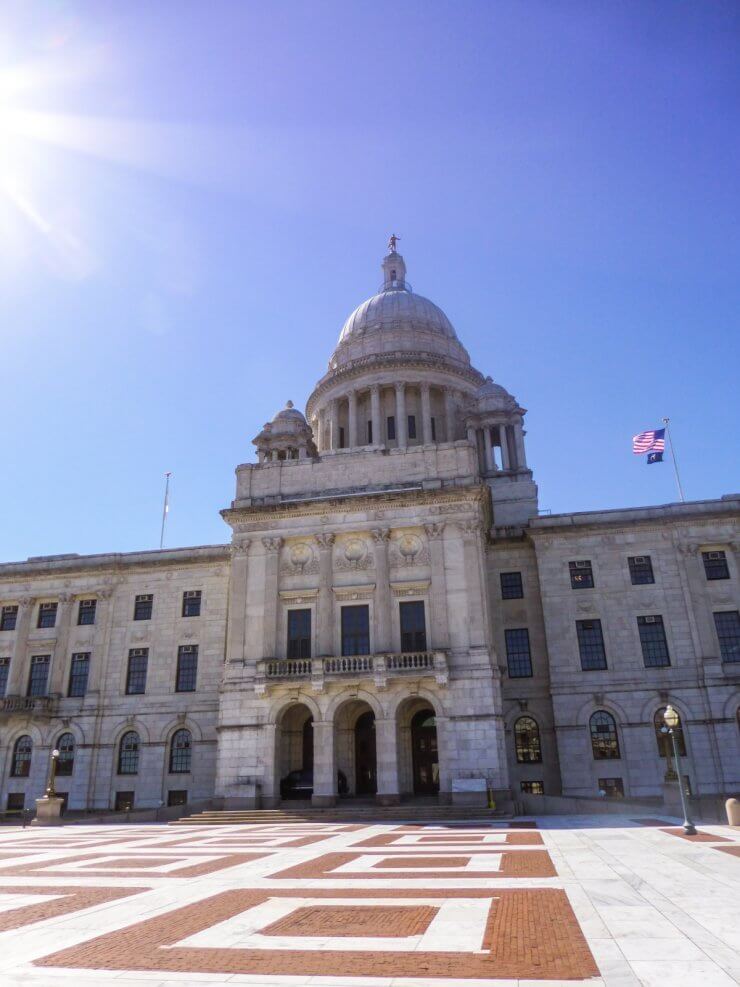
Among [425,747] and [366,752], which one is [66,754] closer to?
[366,752]

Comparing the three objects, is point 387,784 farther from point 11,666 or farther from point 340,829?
point 11,666

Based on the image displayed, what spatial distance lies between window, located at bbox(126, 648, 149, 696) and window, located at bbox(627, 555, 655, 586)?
30409mm

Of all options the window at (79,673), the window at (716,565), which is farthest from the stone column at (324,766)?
the window at (716,565)

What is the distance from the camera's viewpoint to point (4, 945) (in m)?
8.91

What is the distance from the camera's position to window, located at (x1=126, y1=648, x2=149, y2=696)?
45188 mm

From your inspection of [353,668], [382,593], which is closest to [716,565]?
[382,593]

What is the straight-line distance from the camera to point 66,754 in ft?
145

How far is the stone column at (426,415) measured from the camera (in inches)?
2184

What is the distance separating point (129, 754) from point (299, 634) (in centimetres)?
1503

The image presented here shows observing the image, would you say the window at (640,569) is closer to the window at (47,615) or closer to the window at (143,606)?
the window at (143,606)

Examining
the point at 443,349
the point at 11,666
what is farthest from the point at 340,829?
the point at 443,349

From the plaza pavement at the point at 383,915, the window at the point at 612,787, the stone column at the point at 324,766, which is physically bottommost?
the plaza pavement at the point at 383,915

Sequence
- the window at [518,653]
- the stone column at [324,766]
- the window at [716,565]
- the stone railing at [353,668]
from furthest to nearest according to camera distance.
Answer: the window at [518,653] → the window at [716,565] → the stone railing at [353,668] → the stone column at [324,766]

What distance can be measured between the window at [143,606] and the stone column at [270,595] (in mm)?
11900
